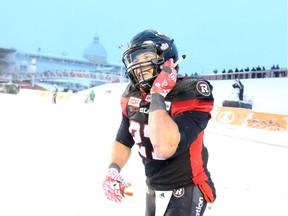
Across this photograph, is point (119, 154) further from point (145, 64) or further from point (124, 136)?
point (145, 64)

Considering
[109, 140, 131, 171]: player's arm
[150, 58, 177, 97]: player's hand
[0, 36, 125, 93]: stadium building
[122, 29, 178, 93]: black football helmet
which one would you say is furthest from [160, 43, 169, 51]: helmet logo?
[0, 36, 125, 93]: stadium building

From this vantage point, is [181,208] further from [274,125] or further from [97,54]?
[97,54]

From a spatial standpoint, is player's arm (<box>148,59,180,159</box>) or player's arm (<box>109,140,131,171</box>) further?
player's arm (<box>109,140,131,171</box>)

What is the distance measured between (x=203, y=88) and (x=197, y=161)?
17.8 inches

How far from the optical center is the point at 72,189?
14.6 ft

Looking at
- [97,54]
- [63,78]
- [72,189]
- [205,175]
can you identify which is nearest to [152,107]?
[205,175]

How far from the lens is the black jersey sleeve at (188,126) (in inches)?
66.9

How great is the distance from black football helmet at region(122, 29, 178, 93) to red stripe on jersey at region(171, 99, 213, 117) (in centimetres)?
21

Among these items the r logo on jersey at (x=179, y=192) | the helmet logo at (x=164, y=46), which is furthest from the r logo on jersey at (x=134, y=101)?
the r logo on jersey at (x=179, y=192)

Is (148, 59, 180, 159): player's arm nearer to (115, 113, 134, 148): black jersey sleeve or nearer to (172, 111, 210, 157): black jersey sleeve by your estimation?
(172, 111, 210, 157): black jersey sleeve

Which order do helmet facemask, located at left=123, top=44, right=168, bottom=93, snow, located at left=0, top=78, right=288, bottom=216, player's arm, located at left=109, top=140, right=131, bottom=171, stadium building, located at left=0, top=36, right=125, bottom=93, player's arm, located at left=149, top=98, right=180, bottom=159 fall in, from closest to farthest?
player's arm, located at left=149, top=98, right=180, bottom=159 → helmet facemask, located at left=123, top=44, right=168, bottom=93 → player's arm, located at left=109, top=140, right=131, bottom=171 → snow, located at left=0, top=78, right=288, bottom=216 → stadium building, located at left=0, top=36, right=125, bottom=93

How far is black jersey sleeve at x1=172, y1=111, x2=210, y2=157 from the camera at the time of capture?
1.70m

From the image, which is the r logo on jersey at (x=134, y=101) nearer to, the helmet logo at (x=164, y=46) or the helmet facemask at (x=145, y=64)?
the helmet facemask at (x=145, y=64)

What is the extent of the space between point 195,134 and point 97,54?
312 ft
